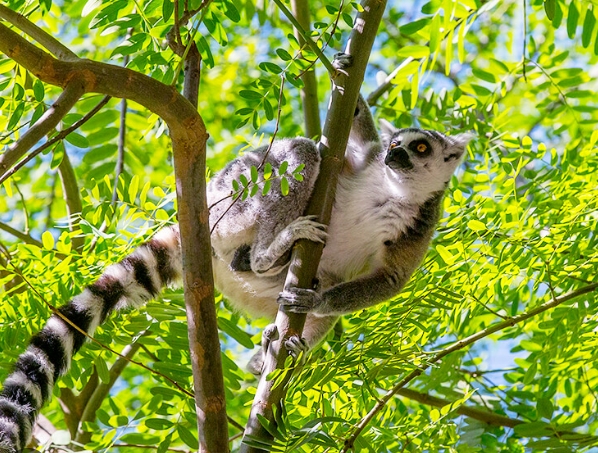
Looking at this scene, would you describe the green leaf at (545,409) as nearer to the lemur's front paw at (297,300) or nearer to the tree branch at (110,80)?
the lemur's front paw at (297,300)

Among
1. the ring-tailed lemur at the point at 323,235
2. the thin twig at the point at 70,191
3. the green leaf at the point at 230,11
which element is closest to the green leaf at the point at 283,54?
the green leaf at the point at 230,11

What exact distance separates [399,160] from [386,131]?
495 mm

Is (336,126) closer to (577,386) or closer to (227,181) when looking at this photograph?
(227,181)


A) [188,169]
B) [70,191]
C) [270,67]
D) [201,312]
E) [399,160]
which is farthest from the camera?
[70,191]

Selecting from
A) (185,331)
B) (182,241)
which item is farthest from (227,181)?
(182,241)

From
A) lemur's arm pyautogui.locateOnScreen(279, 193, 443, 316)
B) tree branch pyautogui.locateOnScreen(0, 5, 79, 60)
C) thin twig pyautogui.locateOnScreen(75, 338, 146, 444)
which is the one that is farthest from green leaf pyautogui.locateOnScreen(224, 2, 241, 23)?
thin twig pyautogui.locateOnScreen(75, 338, 146, 444)

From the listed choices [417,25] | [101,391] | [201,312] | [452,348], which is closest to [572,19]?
[417,25]

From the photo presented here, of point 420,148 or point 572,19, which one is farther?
point 420,148

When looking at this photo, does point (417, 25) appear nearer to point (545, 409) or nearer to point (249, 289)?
point (249, 289)

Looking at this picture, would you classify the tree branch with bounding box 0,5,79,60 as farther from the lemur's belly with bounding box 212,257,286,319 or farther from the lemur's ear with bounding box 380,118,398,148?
the lemur's ear with bounding box 380,118,398,148

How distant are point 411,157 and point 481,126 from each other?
0.52 metres

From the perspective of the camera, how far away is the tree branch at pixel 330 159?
11.3 feet

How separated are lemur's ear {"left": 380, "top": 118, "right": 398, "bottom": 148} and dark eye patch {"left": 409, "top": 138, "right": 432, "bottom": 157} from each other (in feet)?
0.75

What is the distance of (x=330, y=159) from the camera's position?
3523 millimetres
